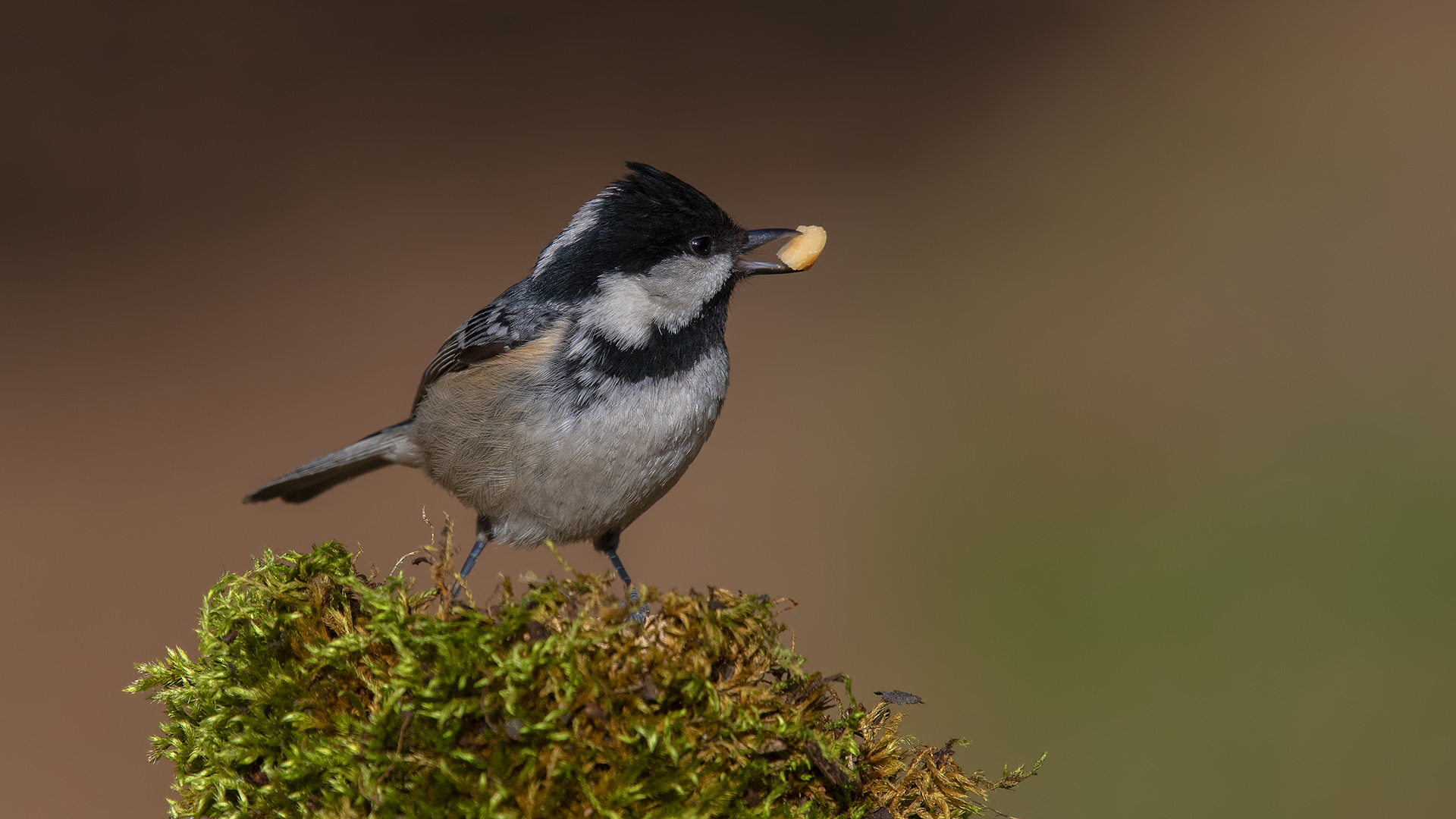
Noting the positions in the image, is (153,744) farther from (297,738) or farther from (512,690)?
(512,690)

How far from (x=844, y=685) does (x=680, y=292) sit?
1.16 meters

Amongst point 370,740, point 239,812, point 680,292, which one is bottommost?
point 239,812

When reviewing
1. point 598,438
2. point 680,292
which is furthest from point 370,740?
point 680,292

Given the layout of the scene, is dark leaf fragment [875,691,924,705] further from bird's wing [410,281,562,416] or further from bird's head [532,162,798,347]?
bird's wing [410,281,562,416]

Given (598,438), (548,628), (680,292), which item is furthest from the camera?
(680,292)

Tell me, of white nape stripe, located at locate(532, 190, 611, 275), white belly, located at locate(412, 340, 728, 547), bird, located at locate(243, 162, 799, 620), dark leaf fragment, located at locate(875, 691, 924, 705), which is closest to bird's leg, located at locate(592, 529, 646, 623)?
bird, located at locate(243, 162, 799, 620)

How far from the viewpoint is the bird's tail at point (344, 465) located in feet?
9.02

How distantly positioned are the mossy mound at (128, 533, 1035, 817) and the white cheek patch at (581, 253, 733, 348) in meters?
0.91

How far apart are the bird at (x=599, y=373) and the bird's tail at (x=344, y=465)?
0.83 feet

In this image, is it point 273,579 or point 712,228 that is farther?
point 712,228

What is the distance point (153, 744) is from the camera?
1641 mm

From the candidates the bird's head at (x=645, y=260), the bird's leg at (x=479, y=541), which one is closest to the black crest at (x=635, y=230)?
the bird's head at (x=645, y=260)

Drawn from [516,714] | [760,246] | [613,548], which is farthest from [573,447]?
[516,714]

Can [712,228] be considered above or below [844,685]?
above
